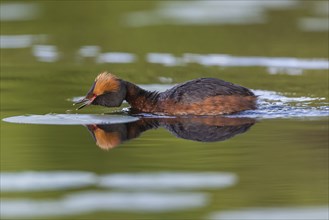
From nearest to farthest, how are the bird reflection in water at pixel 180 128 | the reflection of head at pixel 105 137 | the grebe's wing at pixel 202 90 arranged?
1. the reflection of head at pixel 105 137
2. the bird reflection in water at pixel 180 128
3. the grebe's wing at pixel 202 90

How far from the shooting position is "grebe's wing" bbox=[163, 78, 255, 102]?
485 inches

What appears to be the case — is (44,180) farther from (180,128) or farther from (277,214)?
(180,128)

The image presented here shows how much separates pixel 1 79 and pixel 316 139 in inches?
245

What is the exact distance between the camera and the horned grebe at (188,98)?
12320 mm

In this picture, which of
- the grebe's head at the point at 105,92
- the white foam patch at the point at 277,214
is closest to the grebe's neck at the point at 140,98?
the grebe's head at the point at 105,92

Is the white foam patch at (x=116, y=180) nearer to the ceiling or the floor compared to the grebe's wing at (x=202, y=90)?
nearer to the floor

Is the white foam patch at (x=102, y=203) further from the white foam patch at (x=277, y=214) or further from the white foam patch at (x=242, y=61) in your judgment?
the white foam patch at (x=242, y=61)

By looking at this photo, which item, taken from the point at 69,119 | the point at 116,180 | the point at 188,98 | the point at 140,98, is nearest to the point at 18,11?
the point at 140,98

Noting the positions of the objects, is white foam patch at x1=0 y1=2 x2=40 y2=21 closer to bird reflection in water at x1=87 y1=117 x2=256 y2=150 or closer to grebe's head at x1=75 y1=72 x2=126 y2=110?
grebe's head at x1=75 y1=72 x2=126 y2=110

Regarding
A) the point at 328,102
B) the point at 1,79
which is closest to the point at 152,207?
the point at 328,102

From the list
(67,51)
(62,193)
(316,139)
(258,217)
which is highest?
(67,51)

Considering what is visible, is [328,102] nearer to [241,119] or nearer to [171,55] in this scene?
[241,119]

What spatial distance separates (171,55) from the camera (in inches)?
679

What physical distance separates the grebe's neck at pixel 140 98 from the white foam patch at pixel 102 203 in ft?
13.5
